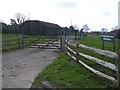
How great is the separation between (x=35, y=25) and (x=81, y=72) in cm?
5240

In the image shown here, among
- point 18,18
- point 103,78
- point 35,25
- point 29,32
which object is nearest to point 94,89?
point 103,78

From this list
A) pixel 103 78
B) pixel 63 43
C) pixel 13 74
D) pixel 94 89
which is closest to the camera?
pixel 94 89

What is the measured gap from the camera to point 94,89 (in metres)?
6.87

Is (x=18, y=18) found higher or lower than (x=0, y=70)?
higher

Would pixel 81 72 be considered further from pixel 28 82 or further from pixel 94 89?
pixel 94 89

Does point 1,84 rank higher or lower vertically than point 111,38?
lower

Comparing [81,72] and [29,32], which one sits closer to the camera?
[81,72]

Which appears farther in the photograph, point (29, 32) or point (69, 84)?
point (29, 32)

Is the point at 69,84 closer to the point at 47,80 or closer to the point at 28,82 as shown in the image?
the point at 47,80

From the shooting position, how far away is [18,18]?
91.4 metres

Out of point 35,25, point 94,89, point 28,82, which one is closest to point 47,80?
point 28,82

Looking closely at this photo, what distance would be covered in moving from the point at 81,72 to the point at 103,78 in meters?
1.82

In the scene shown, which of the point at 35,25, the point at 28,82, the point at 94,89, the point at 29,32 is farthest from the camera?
the point at 35,25

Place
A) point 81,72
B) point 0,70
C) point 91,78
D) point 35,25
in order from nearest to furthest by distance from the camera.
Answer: point 91,78, point 81,72, point 0,70, point 35,25
